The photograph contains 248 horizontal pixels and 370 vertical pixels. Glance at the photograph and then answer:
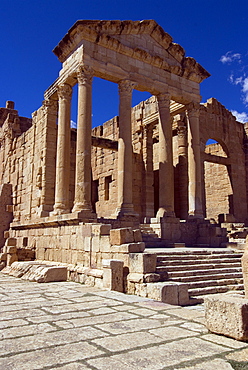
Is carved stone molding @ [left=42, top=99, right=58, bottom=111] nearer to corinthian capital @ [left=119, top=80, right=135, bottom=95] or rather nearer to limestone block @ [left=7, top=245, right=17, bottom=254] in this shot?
corinthian capital @ [left=119, top=80, right=135, bottom=95]

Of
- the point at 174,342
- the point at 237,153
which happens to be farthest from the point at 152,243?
the point at 237,153

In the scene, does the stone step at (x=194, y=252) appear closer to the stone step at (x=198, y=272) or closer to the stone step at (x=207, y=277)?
the stone step at (x=198, y=272)

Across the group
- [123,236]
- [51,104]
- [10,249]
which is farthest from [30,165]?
[123,236]

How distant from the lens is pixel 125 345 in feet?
13.2

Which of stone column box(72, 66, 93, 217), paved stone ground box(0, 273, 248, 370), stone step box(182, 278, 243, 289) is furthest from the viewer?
stone column box(72, 66, 93, 217)

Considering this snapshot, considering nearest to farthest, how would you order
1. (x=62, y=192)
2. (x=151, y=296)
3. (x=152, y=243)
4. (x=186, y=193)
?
(x=151, y=296), (x=152, y=243), (x=62, y=192), (x=186, y=193)

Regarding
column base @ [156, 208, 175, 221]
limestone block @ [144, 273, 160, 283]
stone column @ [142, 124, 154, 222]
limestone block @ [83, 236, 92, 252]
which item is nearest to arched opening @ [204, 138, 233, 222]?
stone column @ [142, 124, 154, 222]

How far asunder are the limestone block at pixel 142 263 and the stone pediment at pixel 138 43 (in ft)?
28.8

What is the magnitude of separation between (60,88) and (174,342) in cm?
1215

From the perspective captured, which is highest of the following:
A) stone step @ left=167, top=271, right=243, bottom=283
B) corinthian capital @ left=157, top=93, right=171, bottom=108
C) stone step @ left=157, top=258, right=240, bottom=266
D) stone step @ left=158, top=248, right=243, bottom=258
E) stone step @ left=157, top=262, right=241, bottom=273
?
corinthian capital @ left=157, top=93, right=171, bottom=108

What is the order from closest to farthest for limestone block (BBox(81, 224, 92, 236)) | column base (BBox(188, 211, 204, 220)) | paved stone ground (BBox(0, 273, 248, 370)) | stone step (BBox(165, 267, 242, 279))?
paved stone ground (BBox(0, 273, 248, 370)) < stone step (BBox(165, 267, 242, 279)) < limestone block (BBox(81, 224, 92, 236)) < column base (BBox(188, 211, 204, 220))

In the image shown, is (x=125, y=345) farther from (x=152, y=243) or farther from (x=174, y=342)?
(x=152, y=243)

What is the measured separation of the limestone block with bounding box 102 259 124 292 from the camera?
803 centimetres

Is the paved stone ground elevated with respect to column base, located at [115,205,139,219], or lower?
lower
